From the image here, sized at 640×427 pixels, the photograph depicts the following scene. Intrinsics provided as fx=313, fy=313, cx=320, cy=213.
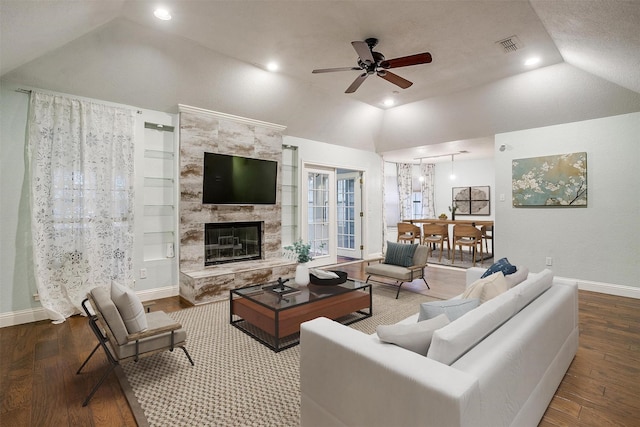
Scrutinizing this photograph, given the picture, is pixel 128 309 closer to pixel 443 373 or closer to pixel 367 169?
pixel 443 373

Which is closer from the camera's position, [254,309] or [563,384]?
[563,384]

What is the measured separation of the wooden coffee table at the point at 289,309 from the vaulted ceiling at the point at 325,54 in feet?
9.32

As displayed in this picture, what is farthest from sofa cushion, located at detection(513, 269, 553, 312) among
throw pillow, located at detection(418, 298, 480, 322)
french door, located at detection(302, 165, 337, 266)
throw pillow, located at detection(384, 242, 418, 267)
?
french door, located at detection(302, 165, 337, 266)

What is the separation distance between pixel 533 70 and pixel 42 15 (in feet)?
18.2

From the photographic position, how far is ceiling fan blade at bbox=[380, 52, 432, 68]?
10.1 ft

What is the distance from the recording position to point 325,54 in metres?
3.94

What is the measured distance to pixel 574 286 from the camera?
257cm

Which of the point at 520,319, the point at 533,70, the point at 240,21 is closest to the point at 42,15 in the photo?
the point at 240,21

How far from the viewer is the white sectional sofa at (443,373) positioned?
3.76 feet

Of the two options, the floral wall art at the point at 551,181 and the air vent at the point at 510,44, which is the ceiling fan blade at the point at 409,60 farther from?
the floral wall art at the point at 551,181

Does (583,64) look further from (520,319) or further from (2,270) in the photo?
(2,270)

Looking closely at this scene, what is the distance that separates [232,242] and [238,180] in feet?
3.34

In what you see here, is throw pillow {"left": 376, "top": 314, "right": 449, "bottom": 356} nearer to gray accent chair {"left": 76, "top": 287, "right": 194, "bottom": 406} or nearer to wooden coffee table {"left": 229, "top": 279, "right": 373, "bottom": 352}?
wooden coffee table {"left": 229, "top": 279, "right": 373, "bottom": 352}

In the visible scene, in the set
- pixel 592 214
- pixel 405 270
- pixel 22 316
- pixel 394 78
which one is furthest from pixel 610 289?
pixel 22 316
